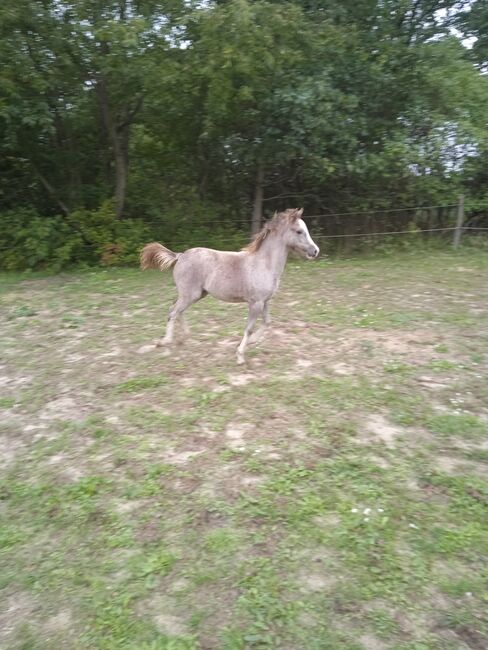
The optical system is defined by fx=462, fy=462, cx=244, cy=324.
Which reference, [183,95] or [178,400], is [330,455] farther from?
[183,95]

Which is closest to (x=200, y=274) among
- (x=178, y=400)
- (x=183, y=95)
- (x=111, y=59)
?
(x=178, y=400)

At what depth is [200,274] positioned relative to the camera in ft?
16.2

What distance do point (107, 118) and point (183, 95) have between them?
1.89 meters

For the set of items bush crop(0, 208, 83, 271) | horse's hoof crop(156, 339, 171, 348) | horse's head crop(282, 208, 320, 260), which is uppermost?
horse's head crop(282, 208, 320, 260)

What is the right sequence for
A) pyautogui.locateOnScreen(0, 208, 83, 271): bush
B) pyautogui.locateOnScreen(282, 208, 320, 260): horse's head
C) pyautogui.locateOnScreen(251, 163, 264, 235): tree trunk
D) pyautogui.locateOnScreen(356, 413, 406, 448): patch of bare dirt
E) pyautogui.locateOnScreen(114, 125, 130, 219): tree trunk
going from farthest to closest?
pyautogui.locateOnScreen(251, 163, 264, 235): tree trunk, pyautogui.locateOnScreen(114, 125, 130, 219): tree trunk, pyautogui.locateOnScreen(0, 208, 83, 271): bush, pyautogui.locateOnScreen(282, 208, 320, 260): horse's head, pyautogui.locateOnScreen(356, 413, 406, 448): patch of bare dirt

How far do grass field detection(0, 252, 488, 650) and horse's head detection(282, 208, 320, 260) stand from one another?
1202 mm

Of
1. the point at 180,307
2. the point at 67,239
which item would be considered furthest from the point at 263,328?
the point at 67,239

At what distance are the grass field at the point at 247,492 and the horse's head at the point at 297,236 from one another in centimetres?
120

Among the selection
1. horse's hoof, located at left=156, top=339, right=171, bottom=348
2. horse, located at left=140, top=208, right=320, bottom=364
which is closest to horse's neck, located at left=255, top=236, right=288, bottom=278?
horse, located at left=140, top=208, right=320, bottom=364

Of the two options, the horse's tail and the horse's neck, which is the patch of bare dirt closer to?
the horse's neck

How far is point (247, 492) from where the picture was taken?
118 inches

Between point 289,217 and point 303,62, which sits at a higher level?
point 303,62

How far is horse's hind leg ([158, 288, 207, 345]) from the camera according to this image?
199 inches

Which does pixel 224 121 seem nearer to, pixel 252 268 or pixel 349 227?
pixel 349 227
